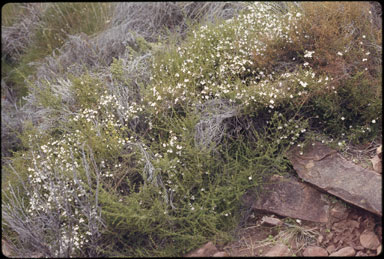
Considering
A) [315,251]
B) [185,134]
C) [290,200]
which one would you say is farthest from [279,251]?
[185,134]

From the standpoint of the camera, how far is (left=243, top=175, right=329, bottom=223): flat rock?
9.96 feet

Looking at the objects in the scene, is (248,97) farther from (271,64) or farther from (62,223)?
(62,223)

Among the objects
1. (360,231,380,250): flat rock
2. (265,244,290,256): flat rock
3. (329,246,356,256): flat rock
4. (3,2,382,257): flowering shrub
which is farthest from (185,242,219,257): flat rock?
(360,231,380,250): flat rock

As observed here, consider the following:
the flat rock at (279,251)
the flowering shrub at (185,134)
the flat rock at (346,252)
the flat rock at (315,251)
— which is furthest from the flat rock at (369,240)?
the flowering shrub at (185,134)

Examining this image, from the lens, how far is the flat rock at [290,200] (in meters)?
3.04

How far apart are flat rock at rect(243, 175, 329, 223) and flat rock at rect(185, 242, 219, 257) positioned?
52 centimetres

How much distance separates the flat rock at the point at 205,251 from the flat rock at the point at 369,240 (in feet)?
3.76

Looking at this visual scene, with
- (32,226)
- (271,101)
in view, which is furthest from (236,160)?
(32,226)

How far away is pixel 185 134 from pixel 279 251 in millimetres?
1230

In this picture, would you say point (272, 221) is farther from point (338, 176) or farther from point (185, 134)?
point (185, 134)

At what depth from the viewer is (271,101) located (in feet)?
10.2

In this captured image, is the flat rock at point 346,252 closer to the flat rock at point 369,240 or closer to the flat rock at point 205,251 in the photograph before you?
the flat rock at point 369,240

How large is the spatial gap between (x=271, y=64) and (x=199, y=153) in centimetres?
122

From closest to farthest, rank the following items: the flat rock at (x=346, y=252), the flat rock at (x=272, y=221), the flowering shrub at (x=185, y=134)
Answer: the flat rock at (x=346, y=252) < the flowering shrub at (x=185, y=134) < the flat rock at (x=272, y=221)
